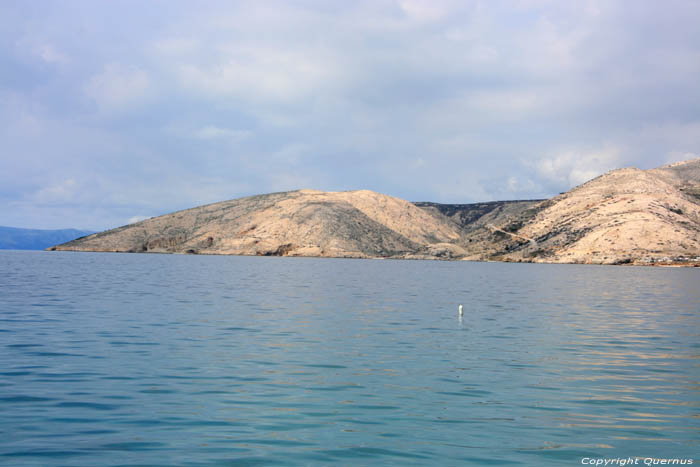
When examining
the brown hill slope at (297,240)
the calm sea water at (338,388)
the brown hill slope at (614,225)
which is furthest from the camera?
the brown hill slope at (297,240)

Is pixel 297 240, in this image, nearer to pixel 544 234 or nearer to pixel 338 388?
pixel 544 234

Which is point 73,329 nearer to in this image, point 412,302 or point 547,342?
point 547,342

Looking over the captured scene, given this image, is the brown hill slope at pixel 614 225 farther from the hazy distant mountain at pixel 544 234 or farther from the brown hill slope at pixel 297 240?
the brown hill slope at pixel 297 240

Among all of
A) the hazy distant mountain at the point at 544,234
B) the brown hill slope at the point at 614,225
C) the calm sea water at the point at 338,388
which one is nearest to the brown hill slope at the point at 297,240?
the hazy distant mountain at the point at 544,234

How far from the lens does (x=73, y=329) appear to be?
24.3 m

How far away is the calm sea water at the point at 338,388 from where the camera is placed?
10820 millimetres

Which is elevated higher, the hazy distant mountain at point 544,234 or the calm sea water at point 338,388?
the hazy distant mountain at point 544,234

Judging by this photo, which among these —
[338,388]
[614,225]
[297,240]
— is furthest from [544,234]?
[338,388]

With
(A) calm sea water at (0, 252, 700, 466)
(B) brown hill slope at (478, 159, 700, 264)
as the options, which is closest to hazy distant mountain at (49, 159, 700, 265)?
(B) brown hill slope at (478, 159, 700, 264)

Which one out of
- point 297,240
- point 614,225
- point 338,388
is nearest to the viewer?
point 338,388

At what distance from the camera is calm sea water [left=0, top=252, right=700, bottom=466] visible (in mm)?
10820

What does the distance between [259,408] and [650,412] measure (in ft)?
29.4

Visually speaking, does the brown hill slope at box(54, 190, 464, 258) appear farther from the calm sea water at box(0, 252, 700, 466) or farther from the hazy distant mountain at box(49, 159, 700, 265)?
the calm sea water at box(0, 252, 700, 466)

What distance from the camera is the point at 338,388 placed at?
15367 mm
